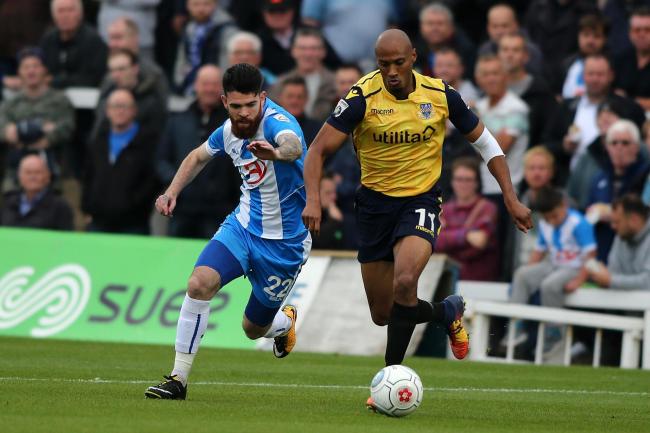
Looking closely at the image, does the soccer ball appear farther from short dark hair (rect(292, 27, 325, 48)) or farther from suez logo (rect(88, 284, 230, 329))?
short dark hair (rect(292, 27, 325, 48))

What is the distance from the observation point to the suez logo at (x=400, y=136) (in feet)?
34.1

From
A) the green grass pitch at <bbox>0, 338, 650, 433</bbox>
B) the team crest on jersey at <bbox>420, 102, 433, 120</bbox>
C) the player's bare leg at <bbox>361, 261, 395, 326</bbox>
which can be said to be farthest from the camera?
the player's bare leg at <bbox>361, 261, 395, 326</bbox>

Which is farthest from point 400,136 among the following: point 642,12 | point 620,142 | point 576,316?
point 642,12

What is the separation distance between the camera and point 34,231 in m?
17.6

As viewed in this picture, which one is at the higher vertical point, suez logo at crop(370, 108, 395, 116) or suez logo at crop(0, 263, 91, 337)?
suez logo at crop(370, 108, 395, 116)

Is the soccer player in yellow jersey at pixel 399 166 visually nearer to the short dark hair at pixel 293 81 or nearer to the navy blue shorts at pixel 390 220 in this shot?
the navy blue shorts at pixel 390 220

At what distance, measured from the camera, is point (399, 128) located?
409 inches

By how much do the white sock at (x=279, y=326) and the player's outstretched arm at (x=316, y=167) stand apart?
6.04 feet

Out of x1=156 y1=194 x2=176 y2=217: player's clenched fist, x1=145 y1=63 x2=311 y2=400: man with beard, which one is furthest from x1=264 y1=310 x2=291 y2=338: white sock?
x1=156 y1=194 x2=176 y2=217: player's clenched fist

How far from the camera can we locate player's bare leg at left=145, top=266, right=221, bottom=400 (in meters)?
9.92

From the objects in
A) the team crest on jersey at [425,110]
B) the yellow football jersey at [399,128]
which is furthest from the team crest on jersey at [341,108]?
the team crest on jersey at [425,110]

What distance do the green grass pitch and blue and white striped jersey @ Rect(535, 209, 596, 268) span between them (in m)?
1.77

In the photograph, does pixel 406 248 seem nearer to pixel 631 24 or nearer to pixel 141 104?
pixel 631 24

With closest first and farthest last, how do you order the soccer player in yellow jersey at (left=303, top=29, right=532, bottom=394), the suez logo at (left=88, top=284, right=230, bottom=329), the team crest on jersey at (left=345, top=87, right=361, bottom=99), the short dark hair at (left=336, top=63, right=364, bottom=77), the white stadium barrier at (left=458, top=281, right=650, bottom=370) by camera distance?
the soccer player in yellow jersey at (left=303, top=29, right=532, bottom=394), the team crest on jersey at (left=345, top=87, right=361, bottom=99), the white stadium barrier at (left=458, top=281, right=650, bottom=370), the suez logo at (left=88, top=284, right=230, bottom=329), the short dark hair at (left=336, top=63, right=364, bottom=77)
